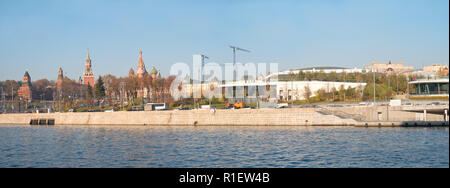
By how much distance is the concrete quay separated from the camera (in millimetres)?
51062

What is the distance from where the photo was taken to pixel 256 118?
58.7m

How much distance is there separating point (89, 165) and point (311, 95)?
78795mm

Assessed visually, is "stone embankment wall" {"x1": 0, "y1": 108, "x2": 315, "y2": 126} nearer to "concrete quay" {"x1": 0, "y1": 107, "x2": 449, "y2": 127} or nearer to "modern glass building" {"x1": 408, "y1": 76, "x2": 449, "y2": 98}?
"concrete quay" {"x1": 0, "y1": 107, "x2": 449, "y2": 127}

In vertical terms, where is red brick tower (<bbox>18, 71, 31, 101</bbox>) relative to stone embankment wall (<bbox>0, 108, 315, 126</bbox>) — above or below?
above

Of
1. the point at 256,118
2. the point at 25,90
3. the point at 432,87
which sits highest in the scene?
the point at 25,90

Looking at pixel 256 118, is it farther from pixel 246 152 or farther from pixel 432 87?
pixel 432 87

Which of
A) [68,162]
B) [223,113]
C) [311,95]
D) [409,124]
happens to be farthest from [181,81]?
[68,162]

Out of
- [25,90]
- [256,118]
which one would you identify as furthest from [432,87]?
[25,90]

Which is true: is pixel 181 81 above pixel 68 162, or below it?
above

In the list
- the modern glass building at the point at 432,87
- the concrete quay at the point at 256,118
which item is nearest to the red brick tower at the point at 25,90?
the concrete quay at the point at 256,118

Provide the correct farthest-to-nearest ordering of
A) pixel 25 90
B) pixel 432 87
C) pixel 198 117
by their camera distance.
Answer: pixel 25 90, pixel 432 87, pixel 198 117

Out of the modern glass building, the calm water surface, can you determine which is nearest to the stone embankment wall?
the calm water surface
